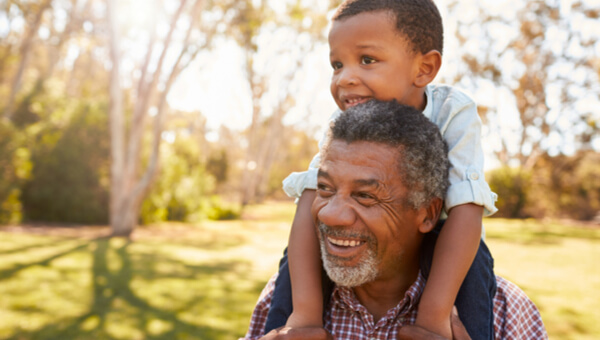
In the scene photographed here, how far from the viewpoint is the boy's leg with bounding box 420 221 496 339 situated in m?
1.83

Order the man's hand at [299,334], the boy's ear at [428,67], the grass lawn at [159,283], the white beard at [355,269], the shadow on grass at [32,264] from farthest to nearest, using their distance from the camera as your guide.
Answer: the shadow on grass at [32,264]
the grass lawn at [159,283]
the boy's ear at [428,67]
the white beard at [355,269]
the man's hand at [299,334]

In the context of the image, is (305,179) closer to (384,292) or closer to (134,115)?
(384,292)

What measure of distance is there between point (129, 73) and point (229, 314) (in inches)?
756

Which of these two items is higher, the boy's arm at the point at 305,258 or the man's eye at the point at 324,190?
the man's eye at the point at 324,190

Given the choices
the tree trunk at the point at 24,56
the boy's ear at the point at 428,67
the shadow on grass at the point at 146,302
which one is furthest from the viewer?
the tree trunk at the point at 24,56

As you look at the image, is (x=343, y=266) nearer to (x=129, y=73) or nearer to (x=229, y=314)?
(x=229, y=314)

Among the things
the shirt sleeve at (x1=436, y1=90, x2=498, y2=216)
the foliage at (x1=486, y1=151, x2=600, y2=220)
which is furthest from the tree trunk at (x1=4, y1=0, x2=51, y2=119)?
the foliage at (x1=486, y1=151, x2=600, y2=220)

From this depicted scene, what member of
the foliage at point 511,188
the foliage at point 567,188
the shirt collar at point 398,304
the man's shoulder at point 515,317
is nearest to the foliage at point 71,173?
the shirt collar at point 398,304

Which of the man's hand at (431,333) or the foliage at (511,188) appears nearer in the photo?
the man's hand at (431,333)

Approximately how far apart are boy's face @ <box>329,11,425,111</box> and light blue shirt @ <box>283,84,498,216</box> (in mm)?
164

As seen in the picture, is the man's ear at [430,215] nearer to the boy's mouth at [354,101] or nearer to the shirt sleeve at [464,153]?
the shirt sleeve at [464,153]

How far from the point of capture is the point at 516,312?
2.04 metres

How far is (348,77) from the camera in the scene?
2.04m

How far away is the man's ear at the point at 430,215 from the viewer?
197 centimetres
